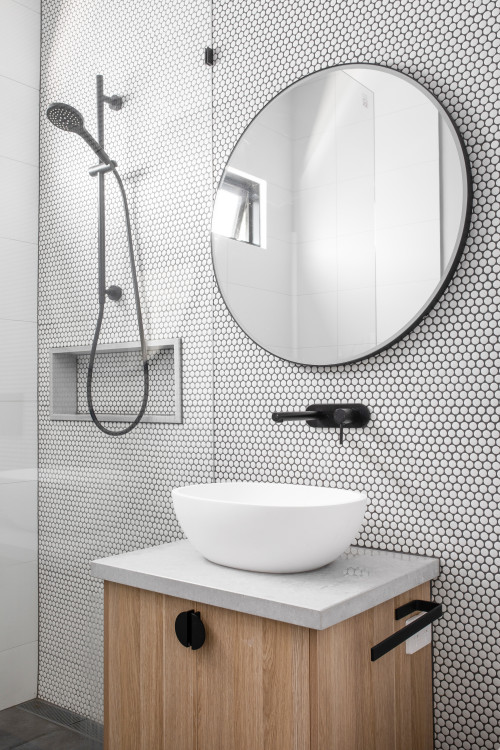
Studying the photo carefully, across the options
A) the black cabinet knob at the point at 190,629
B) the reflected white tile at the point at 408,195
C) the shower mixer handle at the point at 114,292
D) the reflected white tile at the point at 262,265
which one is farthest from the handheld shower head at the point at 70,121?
the black cabinet knob at the point at 190,629

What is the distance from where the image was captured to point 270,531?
129 centimetres

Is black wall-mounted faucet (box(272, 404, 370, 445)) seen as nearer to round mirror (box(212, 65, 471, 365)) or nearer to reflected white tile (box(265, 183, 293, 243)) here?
round mirror (box(212, 65, 471, 365))

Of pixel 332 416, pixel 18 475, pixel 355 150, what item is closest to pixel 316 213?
pixel 355 150

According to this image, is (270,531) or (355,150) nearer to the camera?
(270,531)

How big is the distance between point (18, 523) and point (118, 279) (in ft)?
2.37

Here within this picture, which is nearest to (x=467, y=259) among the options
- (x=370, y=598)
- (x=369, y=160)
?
(x=369, y=160)

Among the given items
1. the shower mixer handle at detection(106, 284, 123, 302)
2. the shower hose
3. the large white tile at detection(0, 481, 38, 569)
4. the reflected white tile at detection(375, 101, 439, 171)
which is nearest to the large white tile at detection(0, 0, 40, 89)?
the shower hose

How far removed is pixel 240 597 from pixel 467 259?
3.10ft

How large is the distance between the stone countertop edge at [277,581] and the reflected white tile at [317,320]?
583mm

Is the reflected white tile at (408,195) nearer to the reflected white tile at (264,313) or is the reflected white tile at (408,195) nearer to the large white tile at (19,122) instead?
the reflected white tile at (264,313)

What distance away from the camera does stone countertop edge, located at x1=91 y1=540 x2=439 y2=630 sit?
3.77 feet

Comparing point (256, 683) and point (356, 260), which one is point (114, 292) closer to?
point (356, 260)

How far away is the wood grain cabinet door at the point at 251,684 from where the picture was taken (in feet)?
3.81

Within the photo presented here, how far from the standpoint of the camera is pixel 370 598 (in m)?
1.26
